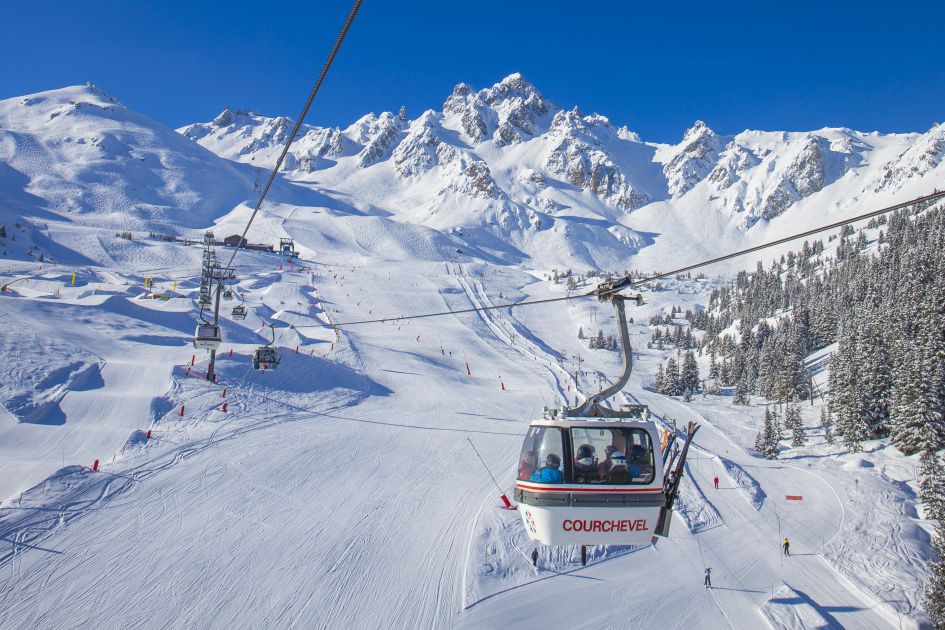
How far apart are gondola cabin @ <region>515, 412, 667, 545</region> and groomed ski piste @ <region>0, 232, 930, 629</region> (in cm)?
845

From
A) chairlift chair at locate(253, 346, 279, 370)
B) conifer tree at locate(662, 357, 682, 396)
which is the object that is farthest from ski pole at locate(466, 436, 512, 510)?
conifer tree at locate(662, 357, 682, 396)

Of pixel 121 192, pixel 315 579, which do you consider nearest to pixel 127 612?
pixel 315 579

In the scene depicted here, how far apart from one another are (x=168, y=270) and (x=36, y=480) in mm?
81571

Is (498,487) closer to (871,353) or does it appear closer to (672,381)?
(871,353)

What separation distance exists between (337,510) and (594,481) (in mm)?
13148

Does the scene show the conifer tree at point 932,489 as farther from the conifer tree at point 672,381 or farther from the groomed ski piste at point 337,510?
the conifer tree at point 672,381

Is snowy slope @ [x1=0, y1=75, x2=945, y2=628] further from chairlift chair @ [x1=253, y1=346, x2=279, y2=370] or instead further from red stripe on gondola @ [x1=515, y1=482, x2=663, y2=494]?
red stripe on gondola @ [x1=515, y1=482, x2=663, y2=494]

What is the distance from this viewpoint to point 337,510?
19.4 metres

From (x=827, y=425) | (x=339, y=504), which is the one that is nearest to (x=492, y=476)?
(x=339, y=504)

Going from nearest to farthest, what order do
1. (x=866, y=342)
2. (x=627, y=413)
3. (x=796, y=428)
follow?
(x=627, y=413)
(x=866, y=342)
(x=796, y=428)

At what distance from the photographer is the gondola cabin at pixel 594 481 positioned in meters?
8.84

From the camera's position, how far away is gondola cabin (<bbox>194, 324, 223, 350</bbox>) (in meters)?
24.4

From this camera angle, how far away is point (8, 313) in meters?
31.6

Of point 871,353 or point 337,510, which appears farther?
point 871,353
